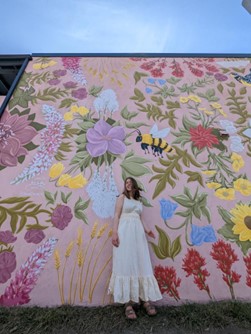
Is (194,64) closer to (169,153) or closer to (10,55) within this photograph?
(169,153)

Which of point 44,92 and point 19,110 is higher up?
point 44,92

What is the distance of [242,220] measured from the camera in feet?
10.1

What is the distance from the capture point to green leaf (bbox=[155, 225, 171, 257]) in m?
2.86

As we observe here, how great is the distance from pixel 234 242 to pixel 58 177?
2.05 metres

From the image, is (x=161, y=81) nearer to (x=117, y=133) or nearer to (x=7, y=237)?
(x=117, y=133)

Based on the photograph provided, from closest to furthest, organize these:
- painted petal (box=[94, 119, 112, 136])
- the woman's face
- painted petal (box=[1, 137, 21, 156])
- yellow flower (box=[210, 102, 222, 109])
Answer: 1. the woman's face
2. painted petal (box=[1, 137, 21, 156])
3. painted petal (box=[94, 119, 112, 136])
4. yellow flower (box=[210, 102, 222, 109])

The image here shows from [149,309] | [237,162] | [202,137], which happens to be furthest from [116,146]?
[149,309]

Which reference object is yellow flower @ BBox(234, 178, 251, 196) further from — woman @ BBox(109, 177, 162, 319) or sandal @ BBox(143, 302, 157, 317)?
sandal @ BBox(143, 302, 157, 317)

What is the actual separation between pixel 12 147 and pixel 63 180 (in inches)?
34.1

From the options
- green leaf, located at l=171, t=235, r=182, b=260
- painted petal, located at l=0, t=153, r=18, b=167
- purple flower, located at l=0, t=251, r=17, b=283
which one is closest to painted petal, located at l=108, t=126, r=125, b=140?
painted petal, located at l=0, t=153, r=18, b=167

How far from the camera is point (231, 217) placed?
308cm

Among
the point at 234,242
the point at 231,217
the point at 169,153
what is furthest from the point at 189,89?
the point at 234,242

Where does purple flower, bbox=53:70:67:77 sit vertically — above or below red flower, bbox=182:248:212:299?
above

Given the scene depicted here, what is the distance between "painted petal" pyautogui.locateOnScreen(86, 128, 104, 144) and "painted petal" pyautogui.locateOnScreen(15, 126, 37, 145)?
70 cm
